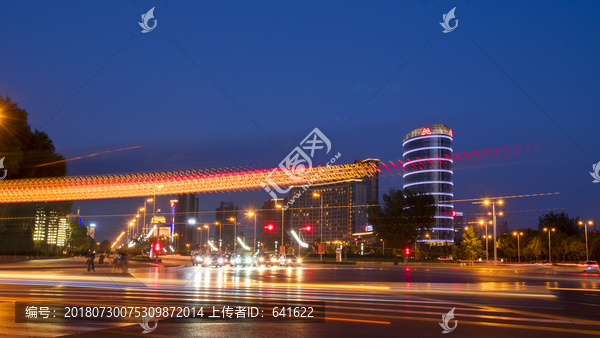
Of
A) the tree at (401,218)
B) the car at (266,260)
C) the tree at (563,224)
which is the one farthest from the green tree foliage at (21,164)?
the tree at (563,224)

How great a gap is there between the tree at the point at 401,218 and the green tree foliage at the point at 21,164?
44.3 m

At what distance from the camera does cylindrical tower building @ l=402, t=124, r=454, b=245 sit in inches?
5679

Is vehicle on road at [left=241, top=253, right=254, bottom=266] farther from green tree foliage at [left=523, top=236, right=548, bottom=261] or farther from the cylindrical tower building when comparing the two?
the cylindrical tower building

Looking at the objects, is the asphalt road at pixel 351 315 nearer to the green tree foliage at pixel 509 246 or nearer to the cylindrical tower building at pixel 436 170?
the green tree foliage at pixel 509 246

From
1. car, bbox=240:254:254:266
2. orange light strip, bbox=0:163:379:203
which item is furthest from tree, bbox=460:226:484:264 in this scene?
orange light strip, bbox=0:163:379:203

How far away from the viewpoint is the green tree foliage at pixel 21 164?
40344 mm

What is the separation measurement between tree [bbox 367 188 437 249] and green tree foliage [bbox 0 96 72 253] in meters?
44.3

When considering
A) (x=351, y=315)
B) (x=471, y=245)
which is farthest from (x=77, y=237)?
(x=351, y=315)

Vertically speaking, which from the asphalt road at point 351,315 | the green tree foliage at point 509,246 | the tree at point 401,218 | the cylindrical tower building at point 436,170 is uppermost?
the cylindrical tower building at point 436,170

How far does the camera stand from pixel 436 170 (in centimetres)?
14575

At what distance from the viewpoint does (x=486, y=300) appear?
15227mm

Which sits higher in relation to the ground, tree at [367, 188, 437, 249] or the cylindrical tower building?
the cylindrical tower building

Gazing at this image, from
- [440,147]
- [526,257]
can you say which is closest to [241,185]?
[526,257]

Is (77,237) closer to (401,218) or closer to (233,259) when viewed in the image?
A: (233,259)
